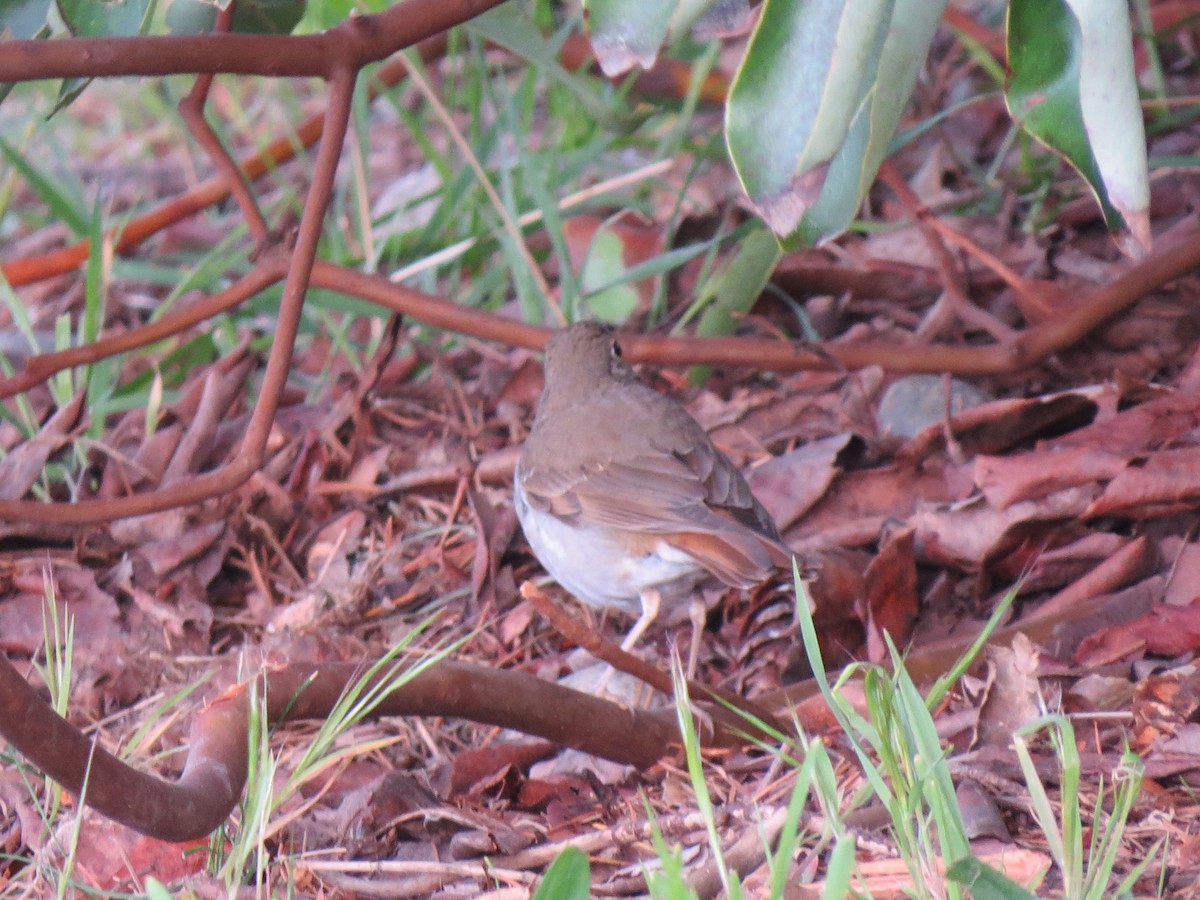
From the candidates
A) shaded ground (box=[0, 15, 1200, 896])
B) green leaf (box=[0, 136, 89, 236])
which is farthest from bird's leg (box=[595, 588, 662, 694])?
green leaf (box=[0, 136, 89, 236])

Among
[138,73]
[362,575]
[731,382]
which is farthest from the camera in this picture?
[731,382]

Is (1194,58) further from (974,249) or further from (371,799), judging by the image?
(371,799)

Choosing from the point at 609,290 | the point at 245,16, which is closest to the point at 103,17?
the point at 245,16

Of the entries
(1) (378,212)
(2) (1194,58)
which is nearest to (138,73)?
(1) (378,212)

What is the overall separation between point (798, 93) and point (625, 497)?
2011mm

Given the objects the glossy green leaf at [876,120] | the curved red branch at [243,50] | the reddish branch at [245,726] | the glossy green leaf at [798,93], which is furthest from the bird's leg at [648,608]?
the glossy green leaf at [798,93]

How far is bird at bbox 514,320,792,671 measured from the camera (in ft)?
11.9

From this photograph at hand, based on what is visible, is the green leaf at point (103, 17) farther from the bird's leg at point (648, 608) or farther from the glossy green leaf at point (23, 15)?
the bird's leg at point (648, 608)

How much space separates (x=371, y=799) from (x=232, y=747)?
51 centimetres

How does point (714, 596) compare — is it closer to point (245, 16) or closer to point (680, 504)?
point (680, 504)

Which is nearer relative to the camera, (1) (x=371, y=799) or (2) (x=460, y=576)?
(1) (x=371, y=799)

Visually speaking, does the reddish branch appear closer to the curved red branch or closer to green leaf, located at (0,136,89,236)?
the curved red branch

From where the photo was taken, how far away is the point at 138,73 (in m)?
2.52

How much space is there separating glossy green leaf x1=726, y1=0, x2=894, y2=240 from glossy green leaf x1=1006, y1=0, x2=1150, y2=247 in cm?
20
